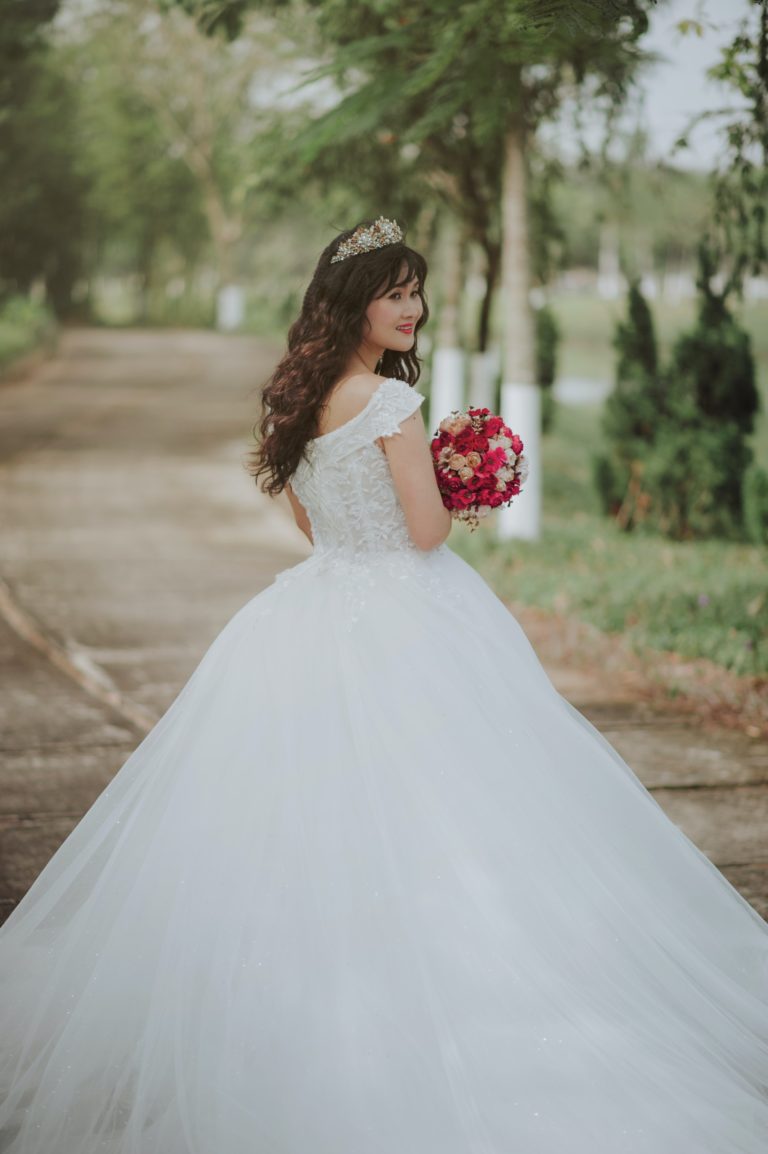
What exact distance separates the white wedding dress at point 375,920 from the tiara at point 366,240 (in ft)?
1.44

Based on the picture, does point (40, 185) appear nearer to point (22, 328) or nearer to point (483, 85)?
point (22, 328)

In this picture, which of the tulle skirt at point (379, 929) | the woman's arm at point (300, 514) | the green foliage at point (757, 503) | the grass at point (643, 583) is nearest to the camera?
the tulle skirt at point (379, 929)

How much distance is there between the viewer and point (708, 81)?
6.62 metres

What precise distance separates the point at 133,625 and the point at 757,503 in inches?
221

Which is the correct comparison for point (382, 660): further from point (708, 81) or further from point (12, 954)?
point (708, 81)

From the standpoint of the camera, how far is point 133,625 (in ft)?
29.2

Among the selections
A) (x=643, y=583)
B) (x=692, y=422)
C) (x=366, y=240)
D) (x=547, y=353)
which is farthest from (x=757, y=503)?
(x=366, y=240)

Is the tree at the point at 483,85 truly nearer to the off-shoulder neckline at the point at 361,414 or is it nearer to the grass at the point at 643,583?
the grass at the point at 643,583

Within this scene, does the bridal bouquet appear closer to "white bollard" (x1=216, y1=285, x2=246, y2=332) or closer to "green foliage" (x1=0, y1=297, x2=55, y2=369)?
"green foliage" (x1=0, y1=297, x2=55, y2=369)

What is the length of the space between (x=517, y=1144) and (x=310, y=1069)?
1.58ft

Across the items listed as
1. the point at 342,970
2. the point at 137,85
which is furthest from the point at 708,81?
the point at 137,85

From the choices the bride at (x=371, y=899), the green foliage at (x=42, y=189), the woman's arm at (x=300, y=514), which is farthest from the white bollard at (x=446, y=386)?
the green foliage at (x=42, y=189)

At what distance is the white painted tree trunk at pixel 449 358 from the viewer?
1479 centimetres

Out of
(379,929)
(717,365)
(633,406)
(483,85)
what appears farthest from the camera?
(633,406)
